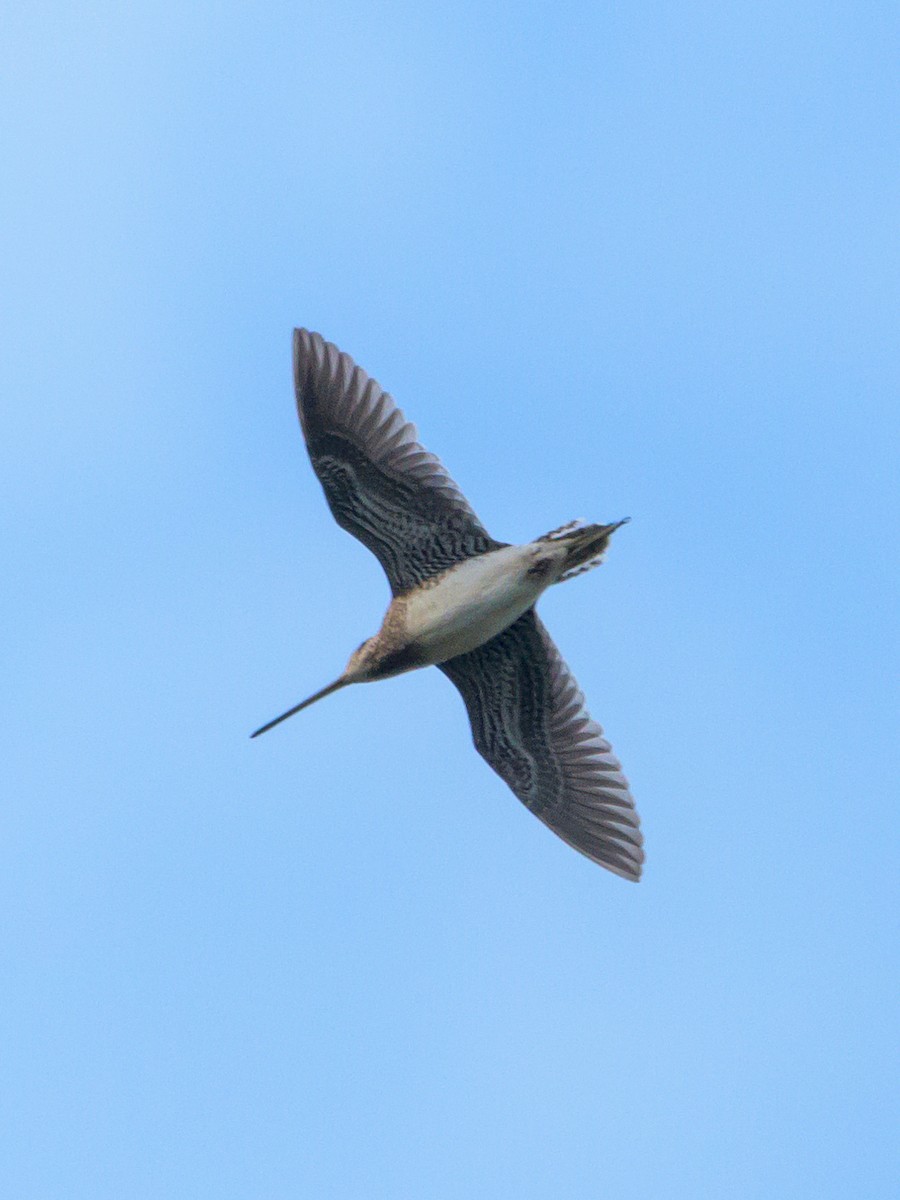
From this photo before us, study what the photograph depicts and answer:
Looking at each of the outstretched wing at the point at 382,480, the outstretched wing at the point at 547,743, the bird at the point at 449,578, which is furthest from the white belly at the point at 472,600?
the outstretched wing at the point at 547,743

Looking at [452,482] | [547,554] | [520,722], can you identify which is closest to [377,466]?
[452,482]

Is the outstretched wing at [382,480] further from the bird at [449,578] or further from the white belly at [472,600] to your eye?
the white belly at [472,600]

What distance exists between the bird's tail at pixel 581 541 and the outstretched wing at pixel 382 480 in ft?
1.63

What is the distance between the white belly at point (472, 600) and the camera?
13.7 meters

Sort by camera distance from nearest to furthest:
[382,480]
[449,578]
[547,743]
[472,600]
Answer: [472,600] < [449,578] < [382,480] < [547,743]

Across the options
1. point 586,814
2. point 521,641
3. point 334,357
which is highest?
point 334,357

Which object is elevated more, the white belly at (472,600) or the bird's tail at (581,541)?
the bird's tail at (581,541)

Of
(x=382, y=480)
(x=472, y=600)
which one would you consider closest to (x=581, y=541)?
(x=472, y=600)

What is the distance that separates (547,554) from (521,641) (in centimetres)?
107

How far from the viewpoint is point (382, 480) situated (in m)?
14.0

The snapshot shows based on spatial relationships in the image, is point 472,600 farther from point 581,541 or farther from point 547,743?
point 547,743

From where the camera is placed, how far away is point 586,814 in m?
14.9

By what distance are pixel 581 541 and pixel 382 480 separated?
1520 millimetres

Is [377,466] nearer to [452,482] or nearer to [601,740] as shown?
[452,482]
